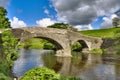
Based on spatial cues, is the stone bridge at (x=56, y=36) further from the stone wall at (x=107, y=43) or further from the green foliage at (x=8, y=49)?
the green foliage at (x=8, y=49)

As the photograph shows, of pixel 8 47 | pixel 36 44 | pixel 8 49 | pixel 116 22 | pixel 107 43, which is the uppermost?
pixel 116 22

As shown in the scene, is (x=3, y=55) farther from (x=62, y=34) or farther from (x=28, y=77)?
(x=62, y=34)

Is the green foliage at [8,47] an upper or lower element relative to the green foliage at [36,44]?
lower

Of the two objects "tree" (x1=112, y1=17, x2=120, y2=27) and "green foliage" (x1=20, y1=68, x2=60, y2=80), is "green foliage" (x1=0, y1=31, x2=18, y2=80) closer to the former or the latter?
"green foliage" (x1=20, y1=68, x2=60, y2=80)

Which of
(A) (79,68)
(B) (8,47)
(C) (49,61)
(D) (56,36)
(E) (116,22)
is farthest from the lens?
(E) (116,22)

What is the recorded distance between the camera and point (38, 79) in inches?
852

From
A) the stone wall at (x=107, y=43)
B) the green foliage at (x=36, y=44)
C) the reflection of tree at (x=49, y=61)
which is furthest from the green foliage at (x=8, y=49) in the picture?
the green foliage at (x=36, y=44)

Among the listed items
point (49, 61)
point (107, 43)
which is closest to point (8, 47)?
point (49, 61)

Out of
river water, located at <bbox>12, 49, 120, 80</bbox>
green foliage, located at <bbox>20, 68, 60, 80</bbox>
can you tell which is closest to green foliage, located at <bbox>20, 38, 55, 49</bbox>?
river water, located at <bbox>12, 49, 120, 80</bbox>

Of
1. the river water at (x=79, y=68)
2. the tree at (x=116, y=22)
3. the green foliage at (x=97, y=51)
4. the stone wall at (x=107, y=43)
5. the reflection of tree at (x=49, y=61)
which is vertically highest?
the tree at (x=116, y=22)

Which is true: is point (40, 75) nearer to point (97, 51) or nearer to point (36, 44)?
point (97, 51)

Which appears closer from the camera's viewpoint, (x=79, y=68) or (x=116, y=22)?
(x=79, y=68)

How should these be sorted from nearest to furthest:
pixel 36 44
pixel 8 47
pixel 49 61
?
pixel 8 47 → pixel 49 61 → pixel 36 44

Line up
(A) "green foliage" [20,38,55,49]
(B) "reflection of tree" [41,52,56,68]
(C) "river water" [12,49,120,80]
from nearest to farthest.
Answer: (C) "river water" [12,49,120,80] < (B) "reflection of tree" [41,52,56,68] < (A) "green foliage" [20,38,55,49]
